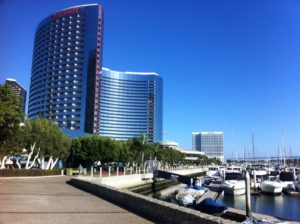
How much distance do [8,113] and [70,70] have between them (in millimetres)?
140956

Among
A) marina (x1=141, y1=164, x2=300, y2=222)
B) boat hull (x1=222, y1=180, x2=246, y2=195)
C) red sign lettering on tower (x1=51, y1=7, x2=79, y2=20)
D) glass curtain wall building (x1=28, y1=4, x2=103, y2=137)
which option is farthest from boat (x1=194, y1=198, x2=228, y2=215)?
red sign lettering on tower (x1=51, y1=7, x2=79, y2=20)

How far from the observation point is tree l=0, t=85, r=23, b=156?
3853cm

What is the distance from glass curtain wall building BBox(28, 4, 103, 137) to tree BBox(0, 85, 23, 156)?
4772 inches

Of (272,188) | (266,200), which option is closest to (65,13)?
(272,188)

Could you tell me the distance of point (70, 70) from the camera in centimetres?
17562

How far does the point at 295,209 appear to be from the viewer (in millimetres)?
37000

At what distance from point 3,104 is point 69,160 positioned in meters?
40.3

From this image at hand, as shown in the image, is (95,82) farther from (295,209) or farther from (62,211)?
(62,211)

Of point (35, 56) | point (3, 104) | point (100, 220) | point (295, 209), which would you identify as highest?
point (35, 56)

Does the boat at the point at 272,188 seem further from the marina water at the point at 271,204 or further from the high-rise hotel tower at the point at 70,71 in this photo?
the high-rise hotel tower at the point at 70,71

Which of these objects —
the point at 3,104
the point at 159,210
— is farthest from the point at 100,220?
the point at 3,104

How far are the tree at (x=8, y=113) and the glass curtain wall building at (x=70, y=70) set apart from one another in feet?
398

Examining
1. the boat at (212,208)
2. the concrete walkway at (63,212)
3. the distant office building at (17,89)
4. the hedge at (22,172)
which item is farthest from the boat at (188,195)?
the distant office building at (17,89)

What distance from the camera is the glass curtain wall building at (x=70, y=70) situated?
548 ft
